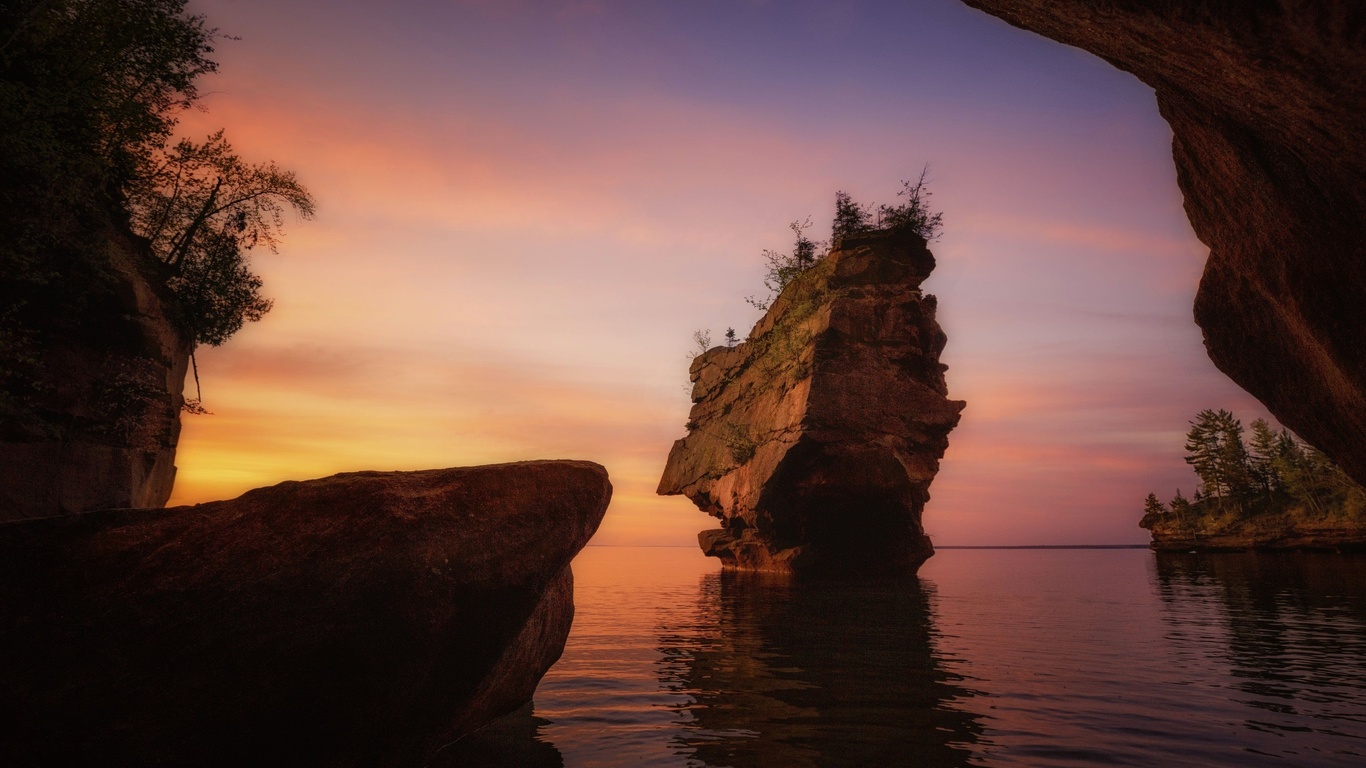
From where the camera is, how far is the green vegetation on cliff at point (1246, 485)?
63312 mm

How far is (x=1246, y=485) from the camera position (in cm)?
7350

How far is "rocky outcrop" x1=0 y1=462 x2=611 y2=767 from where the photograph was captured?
13.9 feet

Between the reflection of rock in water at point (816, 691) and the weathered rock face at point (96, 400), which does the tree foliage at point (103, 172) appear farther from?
the reflection of rock in water at point (816, 691)

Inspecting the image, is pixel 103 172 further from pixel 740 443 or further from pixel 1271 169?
pixel 740 443

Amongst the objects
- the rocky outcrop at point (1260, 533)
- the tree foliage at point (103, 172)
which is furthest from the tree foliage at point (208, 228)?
the rocky outcrop at point (1260, 533)

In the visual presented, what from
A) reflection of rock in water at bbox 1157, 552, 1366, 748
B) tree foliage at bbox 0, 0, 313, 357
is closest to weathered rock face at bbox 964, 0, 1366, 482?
reflection of rock in water at bbox 1157, 552, 1366, 748

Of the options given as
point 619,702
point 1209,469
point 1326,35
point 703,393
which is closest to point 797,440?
point 703,393

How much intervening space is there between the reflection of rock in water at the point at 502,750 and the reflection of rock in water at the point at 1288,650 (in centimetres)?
757

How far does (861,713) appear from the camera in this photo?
750 centimetres

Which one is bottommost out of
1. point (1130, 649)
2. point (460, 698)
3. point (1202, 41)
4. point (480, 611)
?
point (1130, 649)

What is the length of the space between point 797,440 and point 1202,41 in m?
26.2

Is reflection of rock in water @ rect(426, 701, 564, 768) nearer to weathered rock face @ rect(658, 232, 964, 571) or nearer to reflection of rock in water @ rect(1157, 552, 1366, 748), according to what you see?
reflection of rock in water @ rect(1157, 552, 1366, 748)

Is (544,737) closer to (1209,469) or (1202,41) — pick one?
(1202,41)

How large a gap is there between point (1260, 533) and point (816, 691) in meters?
83.8
